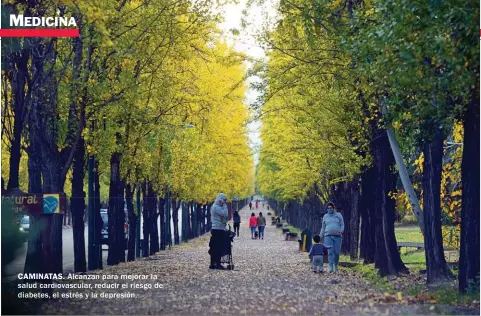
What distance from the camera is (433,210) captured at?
752 inches

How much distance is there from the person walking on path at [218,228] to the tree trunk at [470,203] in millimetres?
8283

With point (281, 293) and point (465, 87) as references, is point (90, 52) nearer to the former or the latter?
point (281, 293)

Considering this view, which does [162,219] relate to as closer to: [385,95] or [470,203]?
[385,95]

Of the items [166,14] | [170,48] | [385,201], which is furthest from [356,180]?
[166,14]

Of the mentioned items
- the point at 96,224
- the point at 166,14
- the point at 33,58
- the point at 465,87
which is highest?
the point at 166,14

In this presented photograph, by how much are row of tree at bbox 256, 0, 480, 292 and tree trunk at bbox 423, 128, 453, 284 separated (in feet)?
0.08

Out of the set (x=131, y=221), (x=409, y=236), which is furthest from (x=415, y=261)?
(x=409, y=236)

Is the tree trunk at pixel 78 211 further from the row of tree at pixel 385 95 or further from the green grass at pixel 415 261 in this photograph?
the green grass at pixel 415 261

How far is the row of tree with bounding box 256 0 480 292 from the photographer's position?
13805mm

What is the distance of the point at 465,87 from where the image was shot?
1373cm

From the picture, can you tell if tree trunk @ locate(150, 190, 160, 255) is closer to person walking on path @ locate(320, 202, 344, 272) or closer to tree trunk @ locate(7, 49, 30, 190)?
person walking on path @ locate(320, 202, 344, 272)

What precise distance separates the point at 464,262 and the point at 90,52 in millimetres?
8682

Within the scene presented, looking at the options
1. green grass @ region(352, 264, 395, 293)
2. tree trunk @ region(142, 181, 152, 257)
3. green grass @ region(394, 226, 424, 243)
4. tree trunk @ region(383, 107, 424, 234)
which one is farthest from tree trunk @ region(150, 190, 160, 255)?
tree trunk @ region(383, 107, 424, 234)

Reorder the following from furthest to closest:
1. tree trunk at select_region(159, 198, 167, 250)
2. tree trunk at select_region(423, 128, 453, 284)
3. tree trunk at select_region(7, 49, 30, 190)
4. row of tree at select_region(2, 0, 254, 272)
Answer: tree trunk at select_region(159, 198, 167, 250) < tree trunk at select_region(423, 128, 453, 284) < tree trunk at select_region(7, 49, 30, 190) < row of tree at select_region(2, 0, 254, 272)
